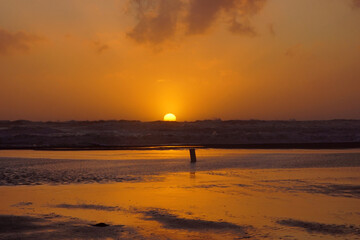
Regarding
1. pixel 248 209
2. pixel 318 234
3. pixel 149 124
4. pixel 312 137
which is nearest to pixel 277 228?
pixel 318 234

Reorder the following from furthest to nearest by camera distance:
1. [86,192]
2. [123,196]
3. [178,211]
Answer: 1. [86,192]
2. [123,196]
3. [178,211]

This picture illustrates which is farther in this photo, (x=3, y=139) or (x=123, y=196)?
(x=3, y=139)

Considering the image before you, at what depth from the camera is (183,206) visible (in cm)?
1237

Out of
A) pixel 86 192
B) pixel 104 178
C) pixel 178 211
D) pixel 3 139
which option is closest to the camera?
pixel 178 211

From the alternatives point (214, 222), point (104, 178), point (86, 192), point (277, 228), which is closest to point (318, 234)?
point (277, 228)

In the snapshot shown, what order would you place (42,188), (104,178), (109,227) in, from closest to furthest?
(109,227), (42,188), (104,178)

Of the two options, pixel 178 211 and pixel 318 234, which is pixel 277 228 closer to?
pixel 318 234

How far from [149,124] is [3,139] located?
4801 centimetres

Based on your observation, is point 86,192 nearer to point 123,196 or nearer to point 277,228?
point 123,196

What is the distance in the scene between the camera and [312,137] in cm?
7500

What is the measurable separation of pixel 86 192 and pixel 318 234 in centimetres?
851

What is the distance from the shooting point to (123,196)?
46.9 feet

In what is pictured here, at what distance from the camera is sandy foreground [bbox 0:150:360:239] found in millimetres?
9391

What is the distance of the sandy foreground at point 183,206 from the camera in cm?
939
